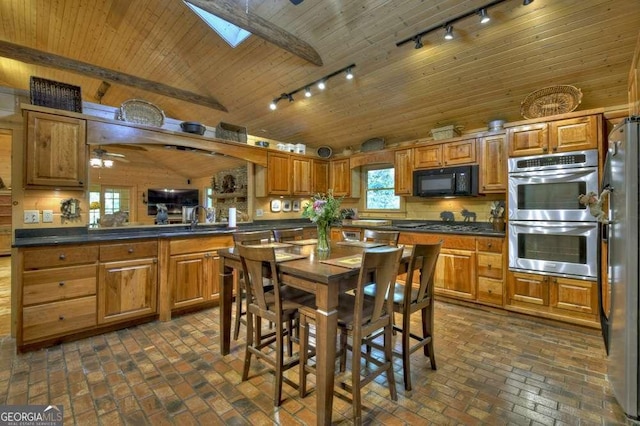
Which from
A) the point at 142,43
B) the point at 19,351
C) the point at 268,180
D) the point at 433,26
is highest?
the point at 142,43

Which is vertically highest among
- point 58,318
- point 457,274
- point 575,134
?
point 575,134

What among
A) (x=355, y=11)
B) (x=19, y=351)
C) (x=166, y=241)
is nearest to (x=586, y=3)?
(x=355, y=11)

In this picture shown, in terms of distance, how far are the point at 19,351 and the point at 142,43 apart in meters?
4.17

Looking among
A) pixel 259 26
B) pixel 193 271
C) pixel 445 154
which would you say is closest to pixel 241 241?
pixel 193 271

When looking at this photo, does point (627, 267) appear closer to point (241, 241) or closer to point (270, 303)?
point (270, 303)

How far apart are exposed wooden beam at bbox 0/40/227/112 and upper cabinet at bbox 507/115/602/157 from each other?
15.0 feet

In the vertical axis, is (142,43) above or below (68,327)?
above

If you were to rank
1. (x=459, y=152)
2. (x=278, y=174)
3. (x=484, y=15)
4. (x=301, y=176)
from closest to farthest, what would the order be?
(x=484, y=15) < (x=459, y=152) < (x=278, y=174) < (x=301, y=176)

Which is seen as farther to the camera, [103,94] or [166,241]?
[103,94]

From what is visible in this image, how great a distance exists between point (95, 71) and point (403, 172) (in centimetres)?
487

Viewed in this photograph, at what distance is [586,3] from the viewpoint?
2424 millimetres

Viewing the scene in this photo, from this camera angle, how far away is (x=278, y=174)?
4844 millimetres

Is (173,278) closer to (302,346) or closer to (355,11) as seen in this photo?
(302,346)

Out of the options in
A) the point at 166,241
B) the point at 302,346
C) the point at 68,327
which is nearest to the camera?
the point at 302,346
